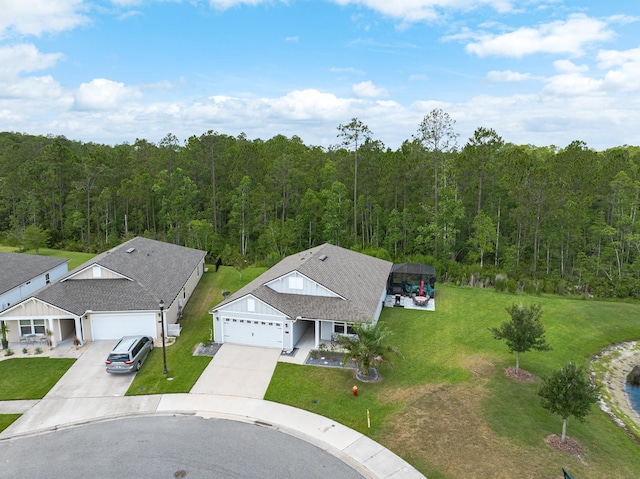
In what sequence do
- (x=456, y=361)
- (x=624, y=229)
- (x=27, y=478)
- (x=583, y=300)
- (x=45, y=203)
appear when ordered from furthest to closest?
(x=45, y=203)
(x=624, y=229)
(x=583, y=300)
(x=456, y=361)
(x=27, y=478)

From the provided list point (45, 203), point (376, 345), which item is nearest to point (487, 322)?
point (376, 345)

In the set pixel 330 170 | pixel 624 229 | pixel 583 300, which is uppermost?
pixel 330 170

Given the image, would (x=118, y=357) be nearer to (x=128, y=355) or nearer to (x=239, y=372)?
(x=128, y=355)

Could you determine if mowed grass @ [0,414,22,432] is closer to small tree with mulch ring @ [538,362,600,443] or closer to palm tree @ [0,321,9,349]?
palm tree @ [0,321,9,349]

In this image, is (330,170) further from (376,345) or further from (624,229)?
(376,345)

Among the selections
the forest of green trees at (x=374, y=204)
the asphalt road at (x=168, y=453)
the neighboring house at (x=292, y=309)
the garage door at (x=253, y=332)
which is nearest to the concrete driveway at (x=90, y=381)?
the asphalt road at (x=168, y=453)

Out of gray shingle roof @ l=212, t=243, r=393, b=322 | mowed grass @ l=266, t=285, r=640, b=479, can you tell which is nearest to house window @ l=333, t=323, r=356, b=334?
gray shingle roof @ l=212, t=243, r=393, b=322

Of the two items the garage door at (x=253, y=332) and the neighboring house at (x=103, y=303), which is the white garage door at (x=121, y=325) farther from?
the garage door at (x=253, y=332)
